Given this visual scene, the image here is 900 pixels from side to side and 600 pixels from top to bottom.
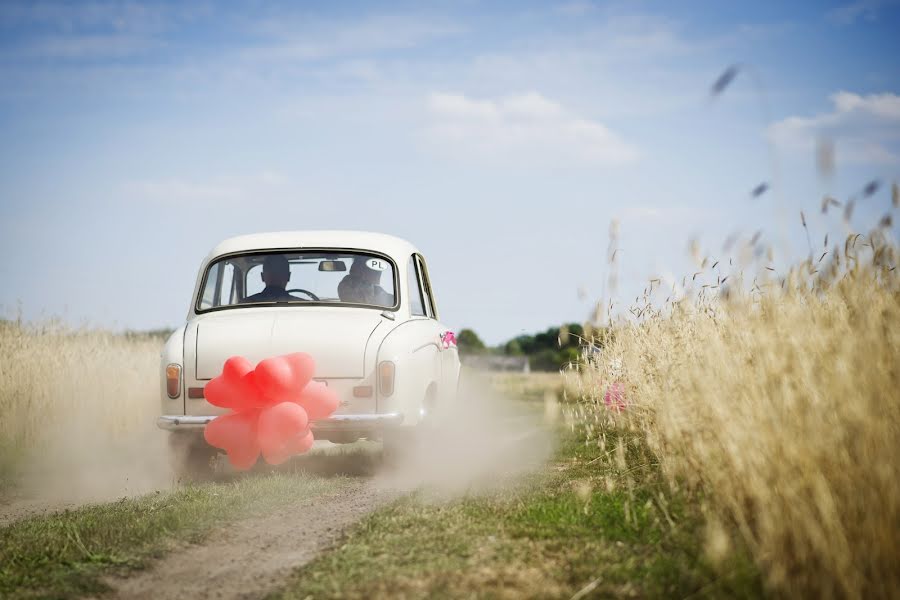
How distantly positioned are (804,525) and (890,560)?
A: 13.5 inches

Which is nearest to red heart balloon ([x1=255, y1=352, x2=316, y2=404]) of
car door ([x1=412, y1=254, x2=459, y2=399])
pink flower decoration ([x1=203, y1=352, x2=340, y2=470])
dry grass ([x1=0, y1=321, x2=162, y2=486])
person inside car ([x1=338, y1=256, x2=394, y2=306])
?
pink flower decoration ([x1=203, y1=352, x2=340, y2=470])

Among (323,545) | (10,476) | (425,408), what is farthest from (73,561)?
(10,476)

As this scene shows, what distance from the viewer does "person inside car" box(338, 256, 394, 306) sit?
7570mm

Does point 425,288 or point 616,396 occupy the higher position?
point 425,288

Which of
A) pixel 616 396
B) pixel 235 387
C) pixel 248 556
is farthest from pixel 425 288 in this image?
pixel 248 556

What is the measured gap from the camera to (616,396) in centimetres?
766

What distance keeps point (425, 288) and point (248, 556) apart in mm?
4827

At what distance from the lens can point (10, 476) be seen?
8.31m

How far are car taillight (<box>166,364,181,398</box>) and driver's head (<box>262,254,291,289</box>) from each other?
1362mm

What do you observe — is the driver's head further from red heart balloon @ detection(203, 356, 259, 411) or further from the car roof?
red heart balloon @ detection(203, 356, 259, 411)

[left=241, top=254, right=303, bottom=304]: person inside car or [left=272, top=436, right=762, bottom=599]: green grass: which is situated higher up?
[left=241, top=254, right=303, bottom=304]: person inside car

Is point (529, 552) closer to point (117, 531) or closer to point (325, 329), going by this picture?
point (117, 531)

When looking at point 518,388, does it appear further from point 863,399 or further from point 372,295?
point 863,399

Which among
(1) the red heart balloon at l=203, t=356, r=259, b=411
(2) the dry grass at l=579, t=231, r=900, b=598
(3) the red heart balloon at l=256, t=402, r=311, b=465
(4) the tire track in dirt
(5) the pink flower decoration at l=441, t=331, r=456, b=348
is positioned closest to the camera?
(2) the dry grass at l=579, t=231, r=900, b=598
